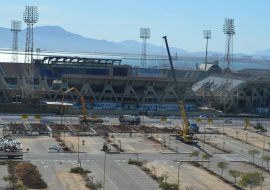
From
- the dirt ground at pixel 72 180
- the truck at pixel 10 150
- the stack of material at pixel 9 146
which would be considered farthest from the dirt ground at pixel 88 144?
the dirt ground at pixel 72 180

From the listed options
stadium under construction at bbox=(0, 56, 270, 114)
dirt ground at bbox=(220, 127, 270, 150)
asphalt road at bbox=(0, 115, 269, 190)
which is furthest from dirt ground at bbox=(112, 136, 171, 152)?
stadium under construction at bbox=(0, 56, 270, 114)

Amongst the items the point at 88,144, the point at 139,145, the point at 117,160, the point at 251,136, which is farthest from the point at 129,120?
the point at 117,160

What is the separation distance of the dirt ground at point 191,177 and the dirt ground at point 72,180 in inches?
198

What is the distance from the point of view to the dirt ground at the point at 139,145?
4266 centimetres

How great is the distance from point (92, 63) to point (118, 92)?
5.21 metres

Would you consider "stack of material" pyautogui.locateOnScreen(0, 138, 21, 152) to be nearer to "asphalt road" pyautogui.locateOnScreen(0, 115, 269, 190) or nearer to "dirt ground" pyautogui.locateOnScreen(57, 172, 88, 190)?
"asphalt road" pyautogui.locateOnScreen(0, 115, 269, 190)

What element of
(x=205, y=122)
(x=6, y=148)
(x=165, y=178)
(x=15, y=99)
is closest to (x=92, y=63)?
(x=15, y=99)

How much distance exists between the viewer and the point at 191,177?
33000mm

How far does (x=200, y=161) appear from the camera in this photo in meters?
38.6

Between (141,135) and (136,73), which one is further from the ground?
(136,73)

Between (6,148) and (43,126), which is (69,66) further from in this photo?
(6,148)

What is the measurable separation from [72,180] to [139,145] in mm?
14470

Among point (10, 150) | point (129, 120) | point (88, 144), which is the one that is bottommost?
point (88, 144)

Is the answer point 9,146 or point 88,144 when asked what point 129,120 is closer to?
point 88,144
